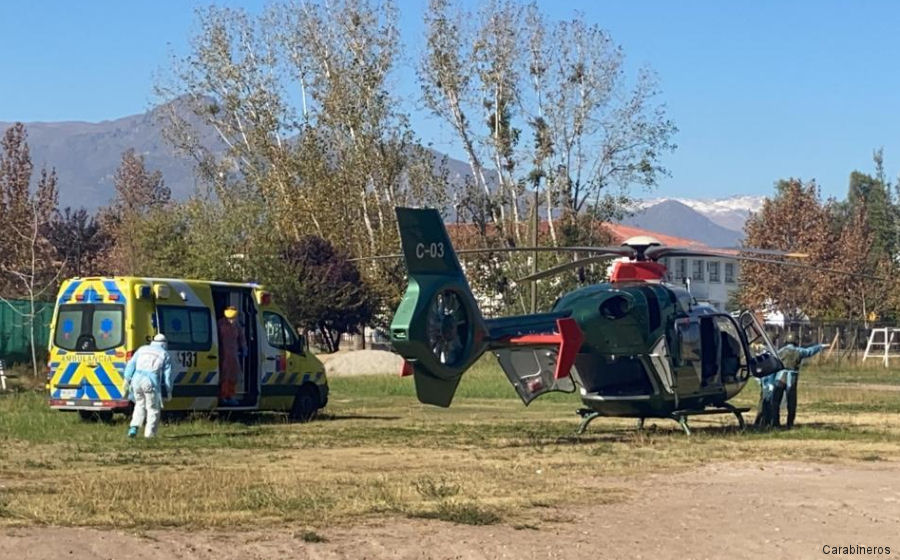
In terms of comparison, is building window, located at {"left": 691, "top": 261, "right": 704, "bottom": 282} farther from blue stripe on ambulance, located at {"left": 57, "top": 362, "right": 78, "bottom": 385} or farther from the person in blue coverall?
blue stripe on ambulance, located at {"left": 57, "top": 362, "right": 78, "bottom": 385}

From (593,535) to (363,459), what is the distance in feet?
21.9

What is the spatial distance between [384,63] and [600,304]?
3854 centimetres

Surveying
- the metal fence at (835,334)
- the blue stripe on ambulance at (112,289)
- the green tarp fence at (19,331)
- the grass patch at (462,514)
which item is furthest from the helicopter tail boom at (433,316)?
the metal fence at (835,334)

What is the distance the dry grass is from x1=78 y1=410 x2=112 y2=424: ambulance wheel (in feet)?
1.09

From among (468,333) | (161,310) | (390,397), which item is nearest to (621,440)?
(468,333)

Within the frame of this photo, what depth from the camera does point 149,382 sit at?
19531mm

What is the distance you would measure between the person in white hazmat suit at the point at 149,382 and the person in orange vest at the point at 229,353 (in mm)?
2797

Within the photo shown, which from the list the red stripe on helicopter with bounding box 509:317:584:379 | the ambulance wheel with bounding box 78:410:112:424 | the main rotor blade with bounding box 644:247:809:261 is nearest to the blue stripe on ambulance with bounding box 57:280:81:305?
the ambulance wheel with bounding box 78:410:112:424

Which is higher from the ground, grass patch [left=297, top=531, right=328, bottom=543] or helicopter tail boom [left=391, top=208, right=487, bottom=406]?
helicopter tail boom [left=391, top=208, right=487, bottom=406]

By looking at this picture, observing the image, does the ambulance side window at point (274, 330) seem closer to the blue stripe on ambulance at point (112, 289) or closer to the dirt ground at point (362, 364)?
the blue stripe on ambulance at point (112, 289)

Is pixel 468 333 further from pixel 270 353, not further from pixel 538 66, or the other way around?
pixel 538 66

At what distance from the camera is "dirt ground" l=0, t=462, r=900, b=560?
9.76m

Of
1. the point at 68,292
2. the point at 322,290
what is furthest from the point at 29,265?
the point at 68,292

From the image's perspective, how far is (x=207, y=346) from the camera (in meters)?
22.6
